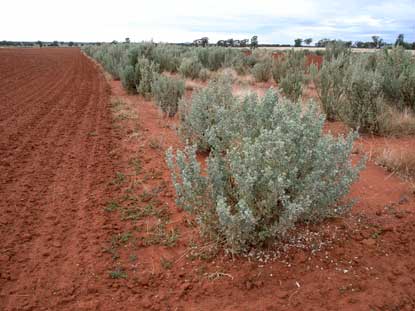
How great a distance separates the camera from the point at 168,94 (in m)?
10.6

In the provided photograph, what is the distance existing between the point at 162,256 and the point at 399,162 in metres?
3.99

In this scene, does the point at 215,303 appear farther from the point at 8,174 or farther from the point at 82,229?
the point at 8,174

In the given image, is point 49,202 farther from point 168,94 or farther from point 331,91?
point 331,91

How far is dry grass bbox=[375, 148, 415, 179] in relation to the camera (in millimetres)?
5836

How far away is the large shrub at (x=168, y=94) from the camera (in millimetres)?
10625

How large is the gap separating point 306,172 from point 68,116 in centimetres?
773

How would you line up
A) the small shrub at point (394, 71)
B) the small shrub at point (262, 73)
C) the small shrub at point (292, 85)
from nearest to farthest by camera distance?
1. the small shrub at point (394, 71)
2. the small shrub at point (292, 85)
3. the small shrub at point (262, 73)

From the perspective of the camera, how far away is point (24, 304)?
3232 mm

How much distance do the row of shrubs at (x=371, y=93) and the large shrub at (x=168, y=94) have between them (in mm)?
3785

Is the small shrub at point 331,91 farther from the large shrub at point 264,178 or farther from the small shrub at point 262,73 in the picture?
the small shrub at point 262,73

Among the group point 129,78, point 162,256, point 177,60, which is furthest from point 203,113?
point 177,60

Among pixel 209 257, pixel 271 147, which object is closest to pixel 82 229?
pixel 209 257

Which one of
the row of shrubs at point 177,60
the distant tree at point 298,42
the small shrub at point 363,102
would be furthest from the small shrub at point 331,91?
the distant tree at point 298,42

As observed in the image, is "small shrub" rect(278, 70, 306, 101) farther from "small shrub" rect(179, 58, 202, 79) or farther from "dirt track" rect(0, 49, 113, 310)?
"small shrub" rect(179, 58, 202, 79)
